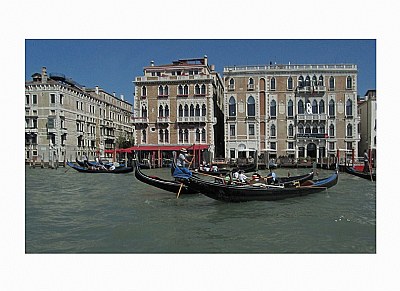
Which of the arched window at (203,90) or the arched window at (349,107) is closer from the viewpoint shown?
the arched window at (349,107)

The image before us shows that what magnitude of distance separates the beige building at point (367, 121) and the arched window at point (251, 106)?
4775 millimetres

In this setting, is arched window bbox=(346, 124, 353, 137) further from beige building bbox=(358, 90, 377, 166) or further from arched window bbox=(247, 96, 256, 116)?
arched window bbox=(247, 96, 256, 116)

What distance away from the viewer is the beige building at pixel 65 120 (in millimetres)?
13547

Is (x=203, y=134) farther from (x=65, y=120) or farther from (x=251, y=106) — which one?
(x=65, y=120)

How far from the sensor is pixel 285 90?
16.0 metres

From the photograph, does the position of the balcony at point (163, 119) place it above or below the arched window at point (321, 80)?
below

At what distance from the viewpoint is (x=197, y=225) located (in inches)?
169

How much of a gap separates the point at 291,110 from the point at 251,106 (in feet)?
5.99

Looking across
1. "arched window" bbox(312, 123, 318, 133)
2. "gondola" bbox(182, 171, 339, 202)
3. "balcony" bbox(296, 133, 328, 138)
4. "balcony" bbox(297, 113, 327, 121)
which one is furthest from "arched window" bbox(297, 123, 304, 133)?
"gondola" bbox(182, 171, 339, 202)

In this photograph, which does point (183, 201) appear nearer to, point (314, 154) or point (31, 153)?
point (31, 153)

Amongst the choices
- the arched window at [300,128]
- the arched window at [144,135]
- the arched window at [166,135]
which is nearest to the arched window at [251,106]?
the arched window at [300,128]

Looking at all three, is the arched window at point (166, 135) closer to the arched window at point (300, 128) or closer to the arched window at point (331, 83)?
the arched window at point (300, 128)

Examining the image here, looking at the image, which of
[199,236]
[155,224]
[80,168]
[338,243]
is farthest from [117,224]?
[80,168]

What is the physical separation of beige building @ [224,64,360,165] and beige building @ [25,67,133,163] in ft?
22.1
